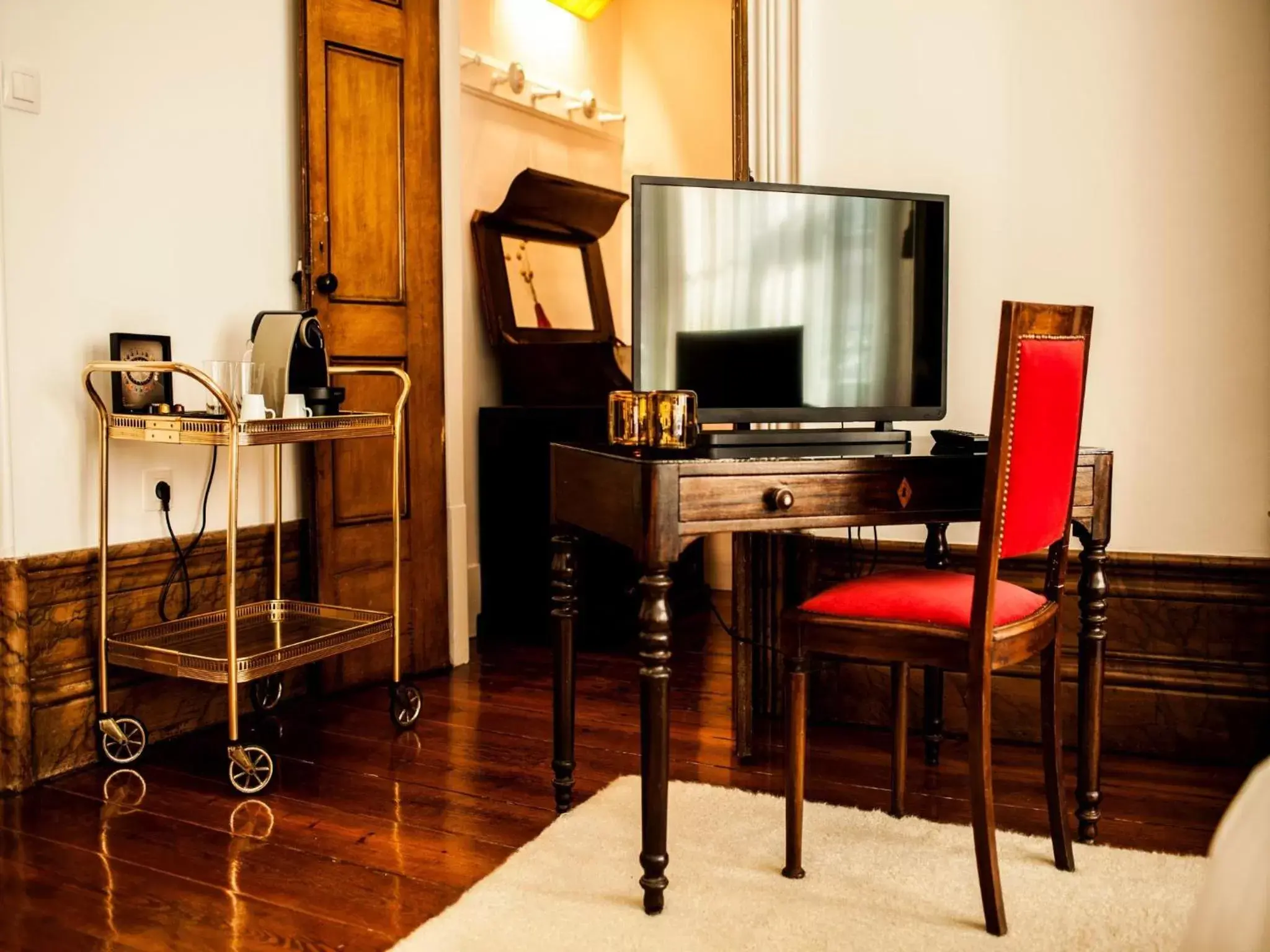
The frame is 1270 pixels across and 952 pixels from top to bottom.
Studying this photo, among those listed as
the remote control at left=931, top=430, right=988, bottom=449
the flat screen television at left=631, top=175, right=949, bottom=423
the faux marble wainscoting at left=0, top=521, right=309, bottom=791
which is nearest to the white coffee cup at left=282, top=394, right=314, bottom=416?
the faux marble wainscoting at left=0, top=521, right=309, bottom=791

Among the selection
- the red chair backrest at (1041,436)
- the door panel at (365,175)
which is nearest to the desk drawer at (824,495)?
the red chair backrest at (1041,436)

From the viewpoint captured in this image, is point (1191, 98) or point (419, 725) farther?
point (419, 725)

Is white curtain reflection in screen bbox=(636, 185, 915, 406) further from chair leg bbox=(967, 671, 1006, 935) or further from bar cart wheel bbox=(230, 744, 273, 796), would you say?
bar cart wheel bbox=(230, 744, 273, 796)

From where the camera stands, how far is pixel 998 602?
2.10 m

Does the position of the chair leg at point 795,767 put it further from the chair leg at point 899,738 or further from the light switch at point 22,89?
the light switch at point 22,89

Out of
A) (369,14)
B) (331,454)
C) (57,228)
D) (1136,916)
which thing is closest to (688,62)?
(369,14)

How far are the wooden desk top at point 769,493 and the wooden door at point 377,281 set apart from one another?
1328 millimetres

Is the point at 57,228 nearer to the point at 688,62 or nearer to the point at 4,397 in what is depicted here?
the point at 4,397

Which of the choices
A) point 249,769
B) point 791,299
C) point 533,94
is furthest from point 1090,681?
point 533,94

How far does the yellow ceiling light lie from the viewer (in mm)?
5115

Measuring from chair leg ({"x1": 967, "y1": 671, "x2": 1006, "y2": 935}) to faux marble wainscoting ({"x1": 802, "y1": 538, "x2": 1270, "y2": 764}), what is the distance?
105cm

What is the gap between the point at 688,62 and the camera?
5434 millimetres

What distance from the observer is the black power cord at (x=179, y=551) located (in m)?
3.09

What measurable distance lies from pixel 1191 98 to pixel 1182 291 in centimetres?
49
